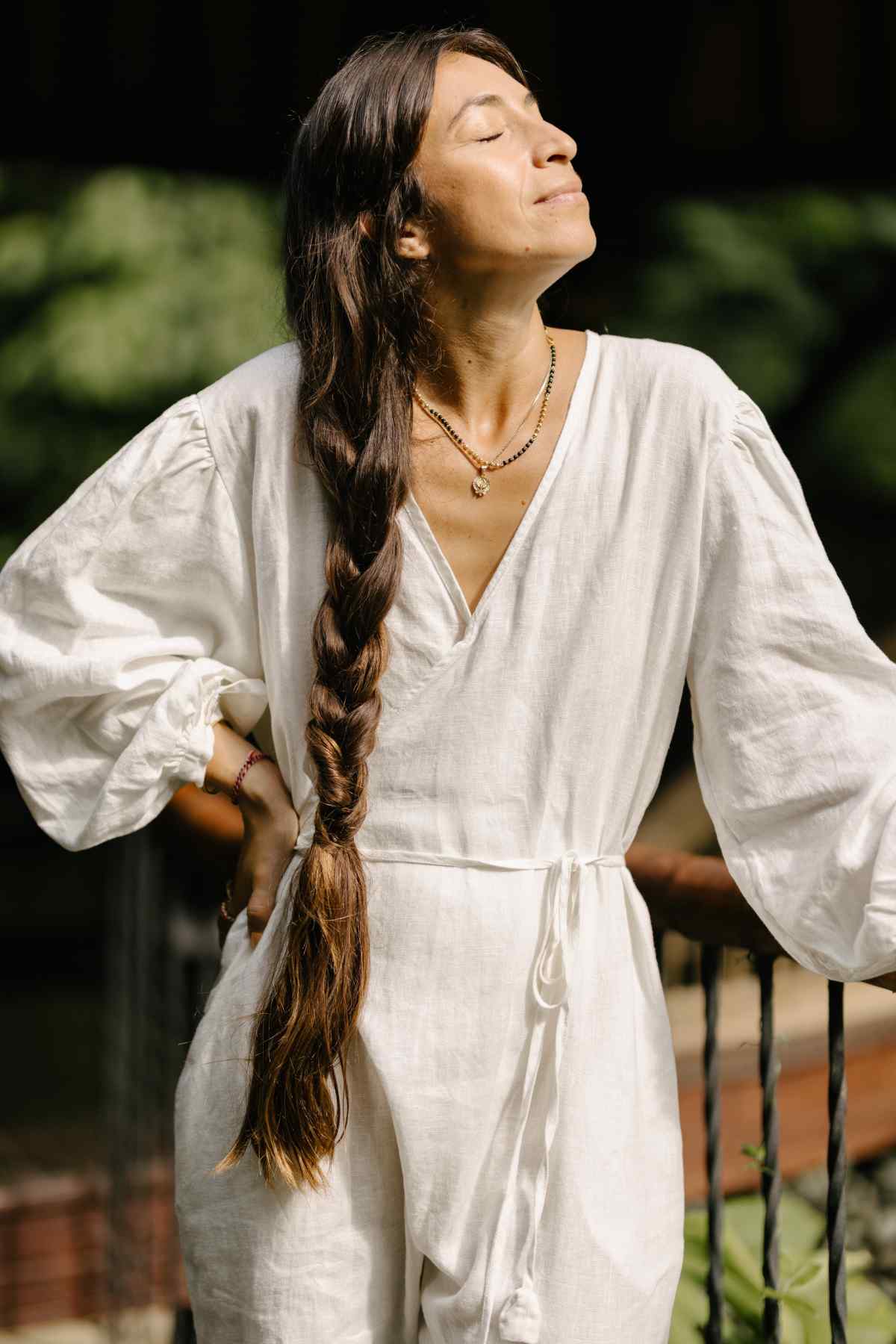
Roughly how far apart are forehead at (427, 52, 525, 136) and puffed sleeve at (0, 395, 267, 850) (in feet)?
1.18

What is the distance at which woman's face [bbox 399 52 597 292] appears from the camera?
4.14 ft

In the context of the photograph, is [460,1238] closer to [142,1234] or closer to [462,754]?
[462,754]

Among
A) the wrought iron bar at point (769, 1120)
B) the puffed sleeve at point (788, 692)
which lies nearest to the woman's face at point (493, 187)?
the puffed sleeve at point (788, 692)

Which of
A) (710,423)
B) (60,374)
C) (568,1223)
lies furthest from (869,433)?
(568,1223)

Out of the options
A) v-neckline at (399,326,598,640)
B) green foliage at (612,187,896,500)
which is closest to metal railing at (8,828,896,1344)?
v-neckline at (399,326,598,640)

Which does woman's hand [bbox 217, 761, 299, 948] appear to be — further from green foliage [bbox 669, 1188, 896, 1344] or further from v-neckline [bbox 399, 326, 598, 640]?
green foliage [bbox 669, 1188, 896, 1344]

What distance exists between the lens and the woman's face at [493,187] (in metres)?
1.26

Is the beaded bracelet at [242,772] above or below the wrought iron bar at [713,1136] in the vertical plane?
above

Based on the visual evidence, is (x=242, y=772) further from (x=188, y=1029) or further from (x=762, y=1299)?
(x=762, y=1299)

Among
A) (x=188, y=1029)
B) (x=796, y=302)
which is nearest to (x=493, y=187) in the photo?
(x=188, y=1029)

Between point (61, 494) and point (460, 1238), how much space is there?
2.53 meters

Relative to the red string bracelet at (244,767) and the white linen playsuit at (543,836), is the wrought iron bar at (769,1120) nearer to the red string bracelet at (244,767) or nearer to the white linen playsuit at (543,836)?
the white linen playsuit at (543,836)

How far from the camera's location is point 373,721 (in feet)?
4.07

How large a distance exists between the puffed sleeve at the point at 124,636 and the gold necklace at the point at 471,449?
8.7 inches
